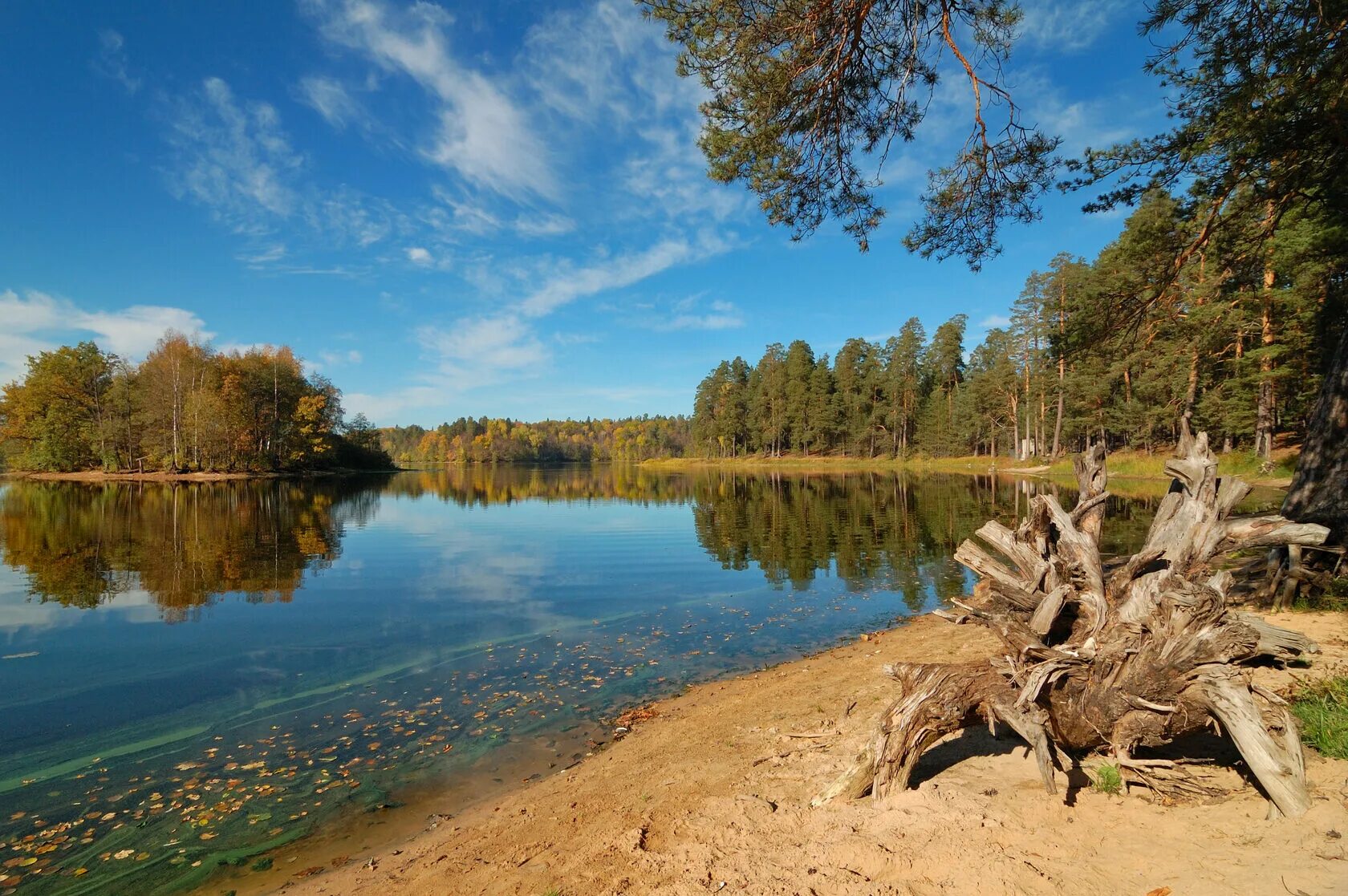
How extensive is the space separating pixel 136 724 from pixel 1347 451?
16.9m

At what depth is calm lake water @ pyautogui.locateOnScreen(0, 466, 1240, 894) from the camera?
616 centimetres

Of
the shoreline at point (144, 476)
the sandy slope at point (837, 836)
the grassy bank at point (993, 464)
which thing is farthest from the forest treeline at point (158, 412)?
the sandy slope at point (837, 836)

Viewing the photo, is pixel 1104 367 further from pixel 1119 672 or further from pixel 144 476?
pixel 144 476

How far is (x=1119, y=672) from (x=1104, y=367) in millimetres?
48250

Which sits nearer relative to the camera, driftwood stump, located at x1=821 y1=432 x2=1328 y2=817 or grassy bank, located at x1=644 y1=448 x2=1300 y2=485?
driftwood stump, located at x1=821 y1=432 x2=1328 y2=817

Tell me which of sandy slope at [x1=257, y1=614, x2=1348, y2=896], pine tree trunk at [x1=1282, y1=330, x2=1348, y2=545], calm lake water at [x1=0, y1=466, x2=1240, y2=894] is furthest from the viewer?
pine tree trunk at [x1=1282, y1=330, x2=1348, y2=545]

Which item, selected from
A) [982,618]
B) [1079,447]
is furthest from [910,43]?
[1079,447]

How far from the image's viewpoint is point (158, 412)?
64188mm

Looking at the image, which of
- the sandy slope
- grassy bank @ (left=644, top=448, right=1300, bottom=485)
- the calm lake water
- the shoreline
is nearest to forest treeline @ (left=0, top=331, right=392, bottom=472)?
the shoreline

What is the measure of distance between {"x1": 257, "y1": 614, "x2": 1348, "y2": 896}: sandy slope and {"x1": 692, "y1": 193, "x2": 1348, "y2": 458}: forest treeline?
158 inches

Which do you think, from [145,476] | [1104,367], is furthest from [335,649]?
[145,476]

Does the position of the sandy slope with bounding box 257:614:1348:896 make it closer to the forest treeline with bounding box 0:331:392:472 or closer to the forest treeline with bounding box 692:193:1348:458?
the forest treeline with bounding box 692:193:1348:458

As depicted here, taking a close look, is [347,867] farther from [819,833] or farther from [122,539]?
[122,539]

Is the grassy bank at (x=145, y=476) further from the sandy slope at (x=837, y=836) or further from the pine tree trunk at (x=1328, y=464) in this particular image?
the pine tree trunk at (x=1328, y=464)
